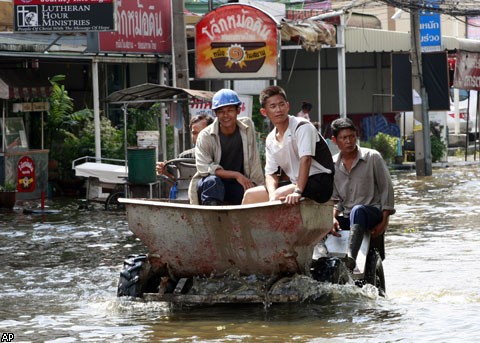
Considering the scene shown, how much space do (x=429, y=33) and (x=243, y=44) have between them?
9270 millimetres

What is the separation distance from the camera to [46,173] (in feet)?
66.8

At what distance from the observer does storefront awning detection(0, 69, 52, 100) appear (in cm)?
1948

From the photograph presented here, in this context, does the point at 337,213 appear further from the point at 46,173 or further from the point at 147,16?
the point at 147,16

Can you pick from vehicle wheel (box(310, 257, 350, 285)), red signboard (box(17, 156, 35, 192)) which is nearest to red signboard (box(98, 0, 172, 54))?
red signboard (box(17, 156, 35, 192))

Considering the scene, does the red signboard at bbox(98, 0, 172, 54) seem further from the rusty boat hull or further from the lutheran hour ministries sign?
the rusty boat hull

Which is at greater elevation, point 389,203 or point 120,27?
point 120,27

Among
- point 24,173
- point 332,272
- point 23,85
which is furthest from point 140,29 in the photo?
point 332,272

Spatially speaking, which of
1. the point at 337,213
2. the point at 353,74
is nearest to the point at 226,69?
the point at 337,213

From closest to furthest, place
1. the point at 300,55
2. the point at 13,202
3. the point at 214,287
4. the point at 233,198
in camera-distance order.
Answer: the point at 214,287, the point at 233,198, the point at 13,202, the point at 300,55

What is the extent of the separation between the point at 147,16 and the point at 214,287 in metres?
14.8

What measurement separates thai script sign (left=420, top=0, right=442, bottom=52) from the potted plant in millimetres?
14734

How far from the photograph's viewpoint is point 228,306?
30.4 feet

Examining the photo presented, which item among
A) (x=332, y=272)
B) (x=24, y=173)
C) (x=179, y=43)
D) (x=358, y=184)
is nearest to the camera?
(x=332, y=272)

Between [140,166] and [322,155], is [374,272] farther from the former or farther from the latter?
[140,166]
